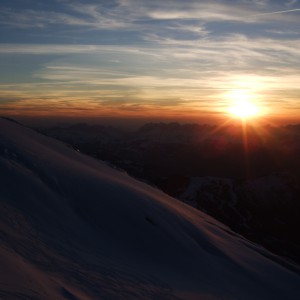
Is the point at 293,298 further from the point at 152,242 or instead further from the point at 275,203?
the point at 275,203

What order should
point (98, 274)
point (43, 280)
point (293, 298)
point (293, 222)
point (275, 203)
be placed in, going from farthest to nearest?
point (275, 203), point (293, 222), point (293, 298), point (98, 274), point (43, 280)

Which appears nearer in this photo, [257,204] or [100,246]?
[100,246]

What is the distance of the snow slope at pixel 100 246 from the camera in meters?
14.2

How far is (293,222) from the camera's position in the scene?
132 m

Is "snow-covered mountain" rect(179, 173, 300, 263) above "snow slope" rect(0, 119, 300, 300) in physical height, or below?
below

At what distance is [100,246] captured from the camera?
19.8 meters

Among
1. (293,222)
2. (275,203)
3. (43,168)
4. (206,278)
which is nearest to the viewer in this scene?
(206,278)

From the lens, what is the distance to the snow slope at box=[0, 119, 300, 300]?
1423cm

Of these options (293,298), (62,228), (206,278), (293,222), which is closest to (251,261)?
(293,298)

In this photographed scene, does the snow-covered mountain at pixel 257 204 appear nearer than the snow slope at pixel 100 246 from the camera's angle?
No

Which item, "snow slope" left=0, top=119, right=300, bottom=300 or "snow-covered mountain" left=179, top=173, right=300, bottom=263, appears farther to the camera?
"snow-covered mountain" left=179, top=173, right=300, bottom=263

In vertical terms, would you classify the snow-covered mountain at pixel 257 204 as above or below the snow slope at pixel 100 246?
below

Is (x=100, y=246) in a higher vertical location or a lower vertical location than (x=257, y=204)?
higher

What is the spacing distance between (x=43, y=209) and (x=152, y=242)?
6.24m
